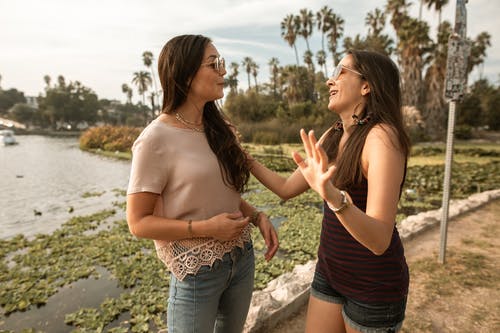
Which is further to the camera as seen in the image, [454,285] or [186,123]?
[454,285]

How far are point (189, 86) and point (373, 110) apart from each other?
0.91 m

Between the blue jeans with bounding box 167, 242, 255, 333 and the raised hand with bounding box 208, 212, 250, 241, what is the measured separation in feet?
0.51

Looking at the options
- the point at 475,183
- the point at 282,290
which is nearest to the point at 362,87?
the point at 282,290

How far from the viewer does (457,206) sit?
6.48 metres

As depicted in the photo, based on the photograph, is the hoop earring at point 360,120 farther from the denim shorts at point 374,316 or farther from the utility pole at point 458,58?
the utility pole at point 458,58

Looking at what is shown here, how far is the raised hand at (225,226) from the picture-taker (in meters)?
1.37

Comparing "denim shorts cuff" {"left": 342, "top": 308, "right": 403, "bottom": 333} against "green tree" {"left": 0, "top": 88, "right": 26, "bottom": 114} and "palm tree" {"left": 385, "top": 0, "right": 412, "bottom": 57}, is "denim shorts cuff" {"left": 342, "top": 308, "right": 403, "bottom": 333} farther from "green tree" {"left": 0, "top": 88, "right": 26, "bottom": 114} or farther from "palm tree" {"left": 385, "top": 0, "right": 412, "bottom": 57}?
"green tree" {"left": 0, "top": 88, "right": 26, "bottom": 114}

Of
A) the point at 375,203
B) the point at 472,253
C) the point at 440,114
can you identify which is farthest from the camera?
the point at 440,114

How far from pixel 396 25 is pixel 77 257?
33.5 meters

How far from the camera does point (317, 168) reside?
3.78 feet

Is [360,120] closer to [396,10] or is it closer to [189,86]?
[189,86]

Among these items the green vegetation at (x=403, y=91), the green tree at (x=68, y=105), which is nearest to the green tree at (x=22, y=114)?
the green tree at (x=68, y=105)

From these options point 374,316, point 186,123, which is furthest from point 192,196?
point 374,316

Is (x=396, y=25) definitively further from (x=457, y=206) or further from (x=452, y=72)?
(x=452, y=72)
